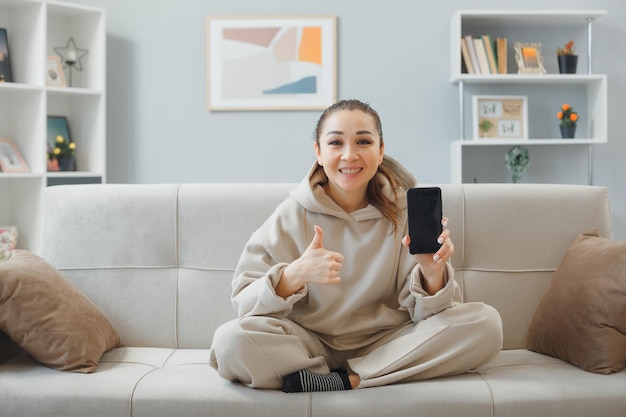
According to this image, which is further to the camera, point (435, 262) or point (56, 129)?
point (56, 129)

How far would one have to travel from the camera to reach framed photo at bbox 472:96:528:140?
402 centimetres

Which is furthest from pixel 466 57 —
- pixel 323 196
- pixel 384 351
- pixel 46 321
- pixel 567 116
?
pixel 46 321

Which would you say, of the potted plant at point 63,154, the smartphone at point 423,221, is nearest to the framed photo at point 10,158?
the potted plant at point 63,154

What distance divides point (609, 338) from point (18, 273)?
61.7 inches

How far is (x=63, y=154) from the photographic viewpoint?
156 inches

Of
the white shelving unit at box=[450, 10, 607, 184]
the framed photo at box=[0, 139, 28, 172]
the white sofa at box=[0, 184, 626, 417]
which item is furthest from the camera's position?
the white shelving unit at box=[450, 10, 607, 184]

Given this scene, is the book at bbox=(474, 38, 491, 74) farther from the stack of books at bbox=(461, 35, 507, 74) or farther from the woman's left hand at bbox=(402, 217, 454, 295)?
the woman's left hand at bbox=(402, 217, 454, 295)

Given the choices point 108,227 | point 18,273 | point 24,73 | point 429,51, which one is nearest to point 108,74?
point 24,73

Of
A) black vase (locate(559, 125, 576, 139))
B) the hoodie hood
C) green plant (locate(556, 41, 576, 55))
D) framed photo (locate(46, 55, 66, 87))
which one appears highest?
green plant (locate(556, 41, 576, 55))

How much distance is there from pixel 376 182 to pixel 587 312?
674 mm

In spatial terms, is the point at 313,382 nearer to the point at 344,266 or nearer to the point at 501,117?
the point at 344,266

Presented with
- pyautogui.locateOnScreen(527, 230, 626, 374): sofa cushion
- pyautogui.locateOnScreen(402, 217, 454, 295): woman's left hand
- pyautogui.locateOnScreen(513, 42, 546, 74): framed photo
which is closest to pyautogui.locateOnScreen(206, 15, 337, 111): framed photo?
pyautogui.locateOnScreen(513, 42, 546, 74): framed photo

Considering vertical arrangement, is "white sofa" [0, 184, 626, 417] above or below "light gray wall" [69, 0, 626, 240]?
below

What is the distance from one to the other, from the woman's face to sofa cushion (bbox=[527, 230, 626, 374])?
632 mm
